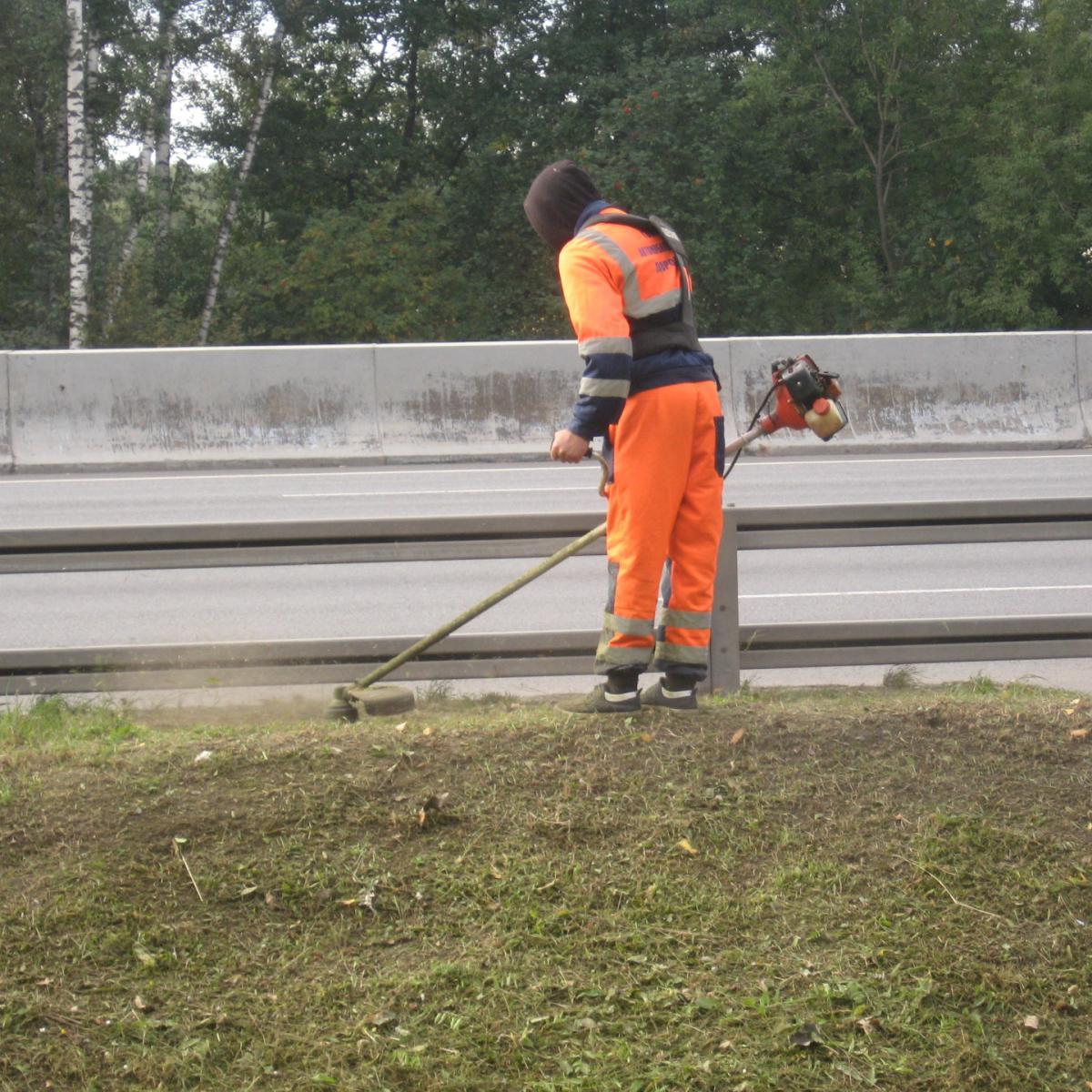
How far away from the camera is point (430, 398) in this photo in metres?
15.4

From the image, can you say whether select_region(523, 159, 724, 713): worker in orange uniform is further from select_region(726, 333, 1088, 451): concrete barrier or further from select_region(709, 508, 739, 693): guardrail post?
select_region(726, 333, 1088, 451): concrete barrier

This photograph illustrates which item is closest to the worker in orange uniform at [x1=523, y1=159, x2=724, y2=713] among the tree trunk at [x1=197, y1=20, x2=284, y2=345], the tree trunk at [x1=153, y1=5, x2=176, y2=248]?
the tree trunk at [x1=197, y1=20, x2=284, y2=345]

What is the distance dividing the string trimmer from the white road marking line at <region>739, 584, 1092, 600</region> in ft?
12.3

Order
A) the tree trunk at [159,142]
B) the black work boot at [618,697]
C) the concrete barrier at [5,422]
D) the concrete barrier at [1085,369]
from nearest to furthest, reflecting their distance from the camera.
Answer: the black work boot at [618,697] < the concrete barrier at [5,422] < the concrete barrier at [1085,369] < the tree trunk at [159,142]

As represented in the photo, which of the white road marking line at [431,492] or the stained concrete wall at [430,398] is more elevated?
the stained concrete wall at [430,398]

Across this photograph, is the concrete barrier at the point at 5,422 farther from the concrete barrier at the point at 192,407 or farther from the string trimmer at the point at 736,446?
the string trimmer at the point at 736,446

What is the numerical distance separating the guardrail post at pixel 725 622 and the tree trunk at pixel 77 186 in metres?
16.7

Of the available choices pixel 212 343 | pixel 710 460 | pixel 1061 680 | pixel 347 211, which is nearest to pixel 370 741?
pixel 710 460

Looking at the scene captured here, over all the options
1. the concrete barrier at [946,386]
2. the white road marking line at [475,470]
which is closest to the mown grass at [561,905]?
the white road marking line at [475,470]

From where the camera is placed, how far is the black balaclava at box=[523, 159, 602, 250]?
16.0ft

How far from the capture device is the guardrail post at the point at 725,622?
561 cm

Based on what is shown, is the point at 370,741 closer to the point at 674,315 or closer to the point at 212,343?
the point at 674,315

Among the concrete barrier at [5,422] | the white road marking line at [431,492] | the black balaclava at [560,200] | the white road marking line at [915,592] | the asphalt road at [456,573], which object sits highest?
the black balaclava at [560,200]

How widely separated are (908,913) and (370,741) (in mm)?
1733
